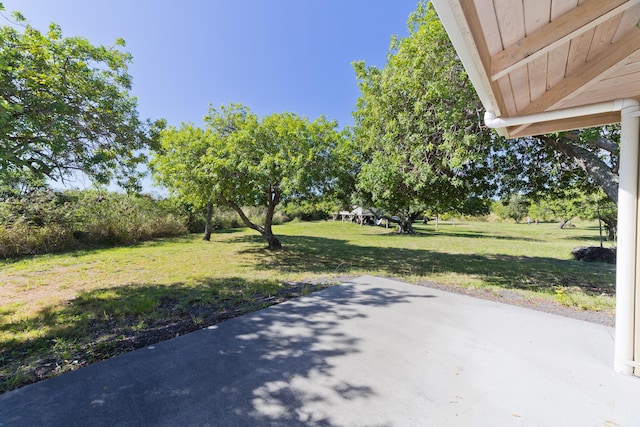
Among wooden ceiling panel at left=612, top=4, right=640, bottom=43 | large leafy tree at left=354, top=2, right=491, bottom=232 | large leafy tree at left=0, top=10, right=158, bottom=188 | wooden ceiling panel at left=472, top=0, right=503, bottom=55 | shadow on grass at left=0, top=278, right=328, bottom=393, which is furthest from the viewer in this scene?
large leafy tree at left=354, top=2, right=491, bottom=232

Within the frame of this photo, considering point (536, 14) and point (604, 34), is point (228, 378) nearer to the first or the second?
point (536, 14)

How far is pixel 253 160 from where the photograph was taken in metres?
7.27

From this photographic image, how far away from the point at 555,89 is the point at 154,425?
386cm

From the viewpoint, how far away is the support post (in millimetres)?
1891

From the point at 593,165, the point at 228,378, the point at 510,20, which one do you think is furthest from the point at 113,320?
the point at 593,165

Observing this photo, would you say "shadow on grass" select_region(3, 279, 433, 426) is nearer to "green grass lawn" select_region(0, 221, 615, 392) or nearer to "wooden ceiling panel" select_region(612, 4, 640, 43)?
"green grass lawn" select_region(0, 221, 615, 392)

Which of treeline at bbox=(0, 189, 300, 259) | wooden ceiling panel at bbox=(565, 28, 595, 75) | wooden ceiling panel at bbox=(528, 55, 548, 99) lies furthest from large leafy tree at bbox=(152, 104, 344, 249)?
wooden ceiling panel at bbox=(565, 28, 595, 75)

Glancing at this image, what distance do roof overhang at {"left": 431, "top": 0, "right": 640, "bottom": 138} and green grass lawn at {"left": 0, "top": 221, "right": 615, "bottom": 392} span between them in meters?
3.52

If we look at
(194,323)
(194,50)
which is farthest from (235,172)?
(194,323)

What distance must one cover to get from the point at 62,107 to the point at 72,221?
8.26 metres

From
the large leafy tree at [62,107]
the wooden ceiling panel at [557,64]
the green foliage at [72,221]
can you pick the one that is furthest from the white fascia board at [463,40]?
the green foliage at [72,221]

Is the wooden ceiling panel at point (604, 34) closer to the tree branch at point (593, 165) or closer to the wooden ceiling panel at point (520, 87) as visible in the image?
the wooden ceiling panel at point (520, 87)

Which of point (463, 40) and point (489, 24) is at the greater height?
point (489, 24)

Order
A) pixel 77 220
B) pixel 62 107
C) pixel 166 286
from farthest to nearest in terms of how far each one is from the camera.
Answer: pixel 77 220
pixel 166 286
pixel 62 107
